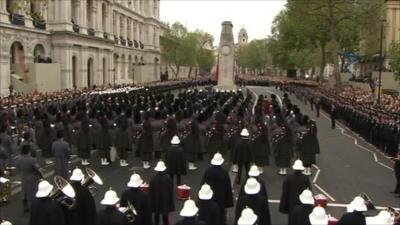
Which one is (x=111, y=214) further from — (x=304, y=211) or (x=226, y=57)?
(x=226, y=57)

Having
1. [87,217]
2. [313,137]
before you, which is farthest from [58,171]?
[313,137]

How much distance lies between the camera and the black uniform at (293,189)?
10.0 meters

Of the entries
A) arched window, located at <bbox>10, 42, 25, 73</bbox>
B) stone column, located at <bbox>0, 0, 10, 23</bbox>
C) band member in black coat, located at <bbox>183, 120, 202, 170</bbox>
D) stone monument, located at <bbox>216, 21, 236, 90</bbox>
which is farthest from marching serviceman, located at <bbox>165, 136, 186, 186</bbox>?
arched window, located at <bbox>10, 42, 25, 73</bbox>

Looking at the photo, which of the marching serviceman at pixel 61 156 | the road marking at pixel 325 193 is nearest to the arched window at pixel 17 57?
the marching serviceman at pixel 61 156

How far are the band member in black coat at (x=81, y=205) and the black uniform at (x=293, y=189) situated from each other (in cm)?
384

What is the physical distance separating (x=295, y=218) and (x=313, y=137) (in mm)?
8766

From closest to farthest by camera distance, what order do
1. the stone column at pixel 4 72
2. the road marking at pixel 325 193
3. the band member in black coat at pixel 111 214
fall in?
1. the band member in black coat at pixel 111 214
2. the road marking at pixel 325 193
3. the stone column at pixel 4 72

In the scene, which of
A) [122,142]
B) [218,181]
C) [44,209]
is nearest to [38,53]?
[122,142]

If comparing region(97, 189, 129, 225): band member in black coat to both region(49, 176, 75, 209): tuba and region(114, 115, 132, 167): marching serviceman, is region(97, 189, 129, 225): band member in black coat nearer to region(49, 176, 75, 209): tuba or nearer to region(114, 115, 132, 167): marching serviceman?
region(49, 176, 75, 209): tuba

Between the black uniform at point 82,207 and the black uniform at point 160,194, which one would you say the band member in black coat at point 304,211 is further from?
the black uniform at point 82,207

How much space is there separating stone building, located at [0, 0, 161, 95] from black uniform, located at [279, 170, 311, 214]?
1950 cm

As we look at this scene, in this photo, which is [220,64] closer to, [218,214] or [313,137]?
[313,137]

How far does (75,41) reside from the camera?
5300 cm

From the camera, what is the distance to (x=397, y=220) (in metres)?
7.93
